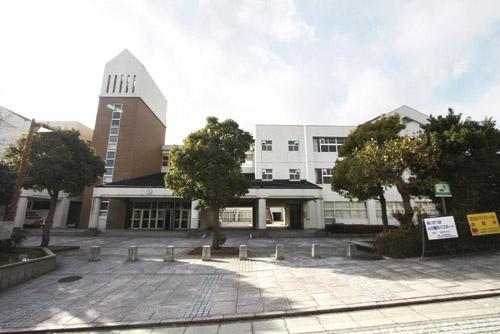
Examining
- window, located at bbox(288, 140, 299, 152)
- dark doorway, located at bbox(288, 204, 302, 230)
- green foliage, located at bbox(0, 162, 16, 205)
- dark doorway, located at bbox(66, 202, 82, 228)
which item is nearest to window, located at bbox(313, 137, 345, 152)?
window, located at bbox(288, 140, 299, 152)

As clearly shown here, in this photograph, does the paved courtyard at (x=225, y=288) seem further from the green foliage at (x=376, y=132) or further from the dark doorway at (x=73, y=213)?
the dark doorway at (x=73, y=213)

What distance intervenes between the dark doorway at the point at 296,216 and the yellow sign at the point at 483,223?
61.0 feet

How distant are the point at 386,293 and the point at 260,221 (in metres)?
17.0

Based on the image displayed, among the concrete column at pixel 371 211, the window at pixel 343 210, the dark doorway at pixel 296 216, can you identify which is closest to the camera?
the concrete column at pixel 371 211

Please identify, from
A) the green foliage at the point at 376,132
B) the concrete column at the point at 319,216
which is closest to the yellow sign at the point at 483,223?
the green foliage at the point at 376,132

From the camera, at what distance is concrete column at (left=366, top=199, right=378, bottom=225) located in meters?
26.3

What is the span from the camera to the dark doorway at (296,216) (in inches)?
1133

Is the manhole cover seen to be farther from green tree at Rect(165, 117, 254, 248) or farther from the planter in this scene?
green tree at Rect(165, 117, 254, 248)

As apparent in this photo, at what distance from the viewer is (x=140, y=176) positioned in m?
29.4

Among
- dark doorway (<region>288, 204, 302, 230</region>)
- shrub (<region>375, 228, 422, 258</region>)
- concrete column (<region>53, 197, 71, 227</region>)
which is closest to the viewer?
shrub (<region>375, 228, 422, 258</region>)

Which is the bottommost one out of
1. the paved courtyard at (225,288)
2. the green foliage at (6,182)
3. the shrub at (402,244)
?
the paved courtyard at (225,288)

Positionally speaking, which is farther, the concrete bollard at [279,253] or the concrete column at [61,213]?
the concrete column at [61,213]

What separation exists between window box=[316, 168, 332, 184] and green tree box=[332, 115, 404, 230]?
11347 millimetres

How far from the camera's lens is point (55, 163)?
1378 centimetres
